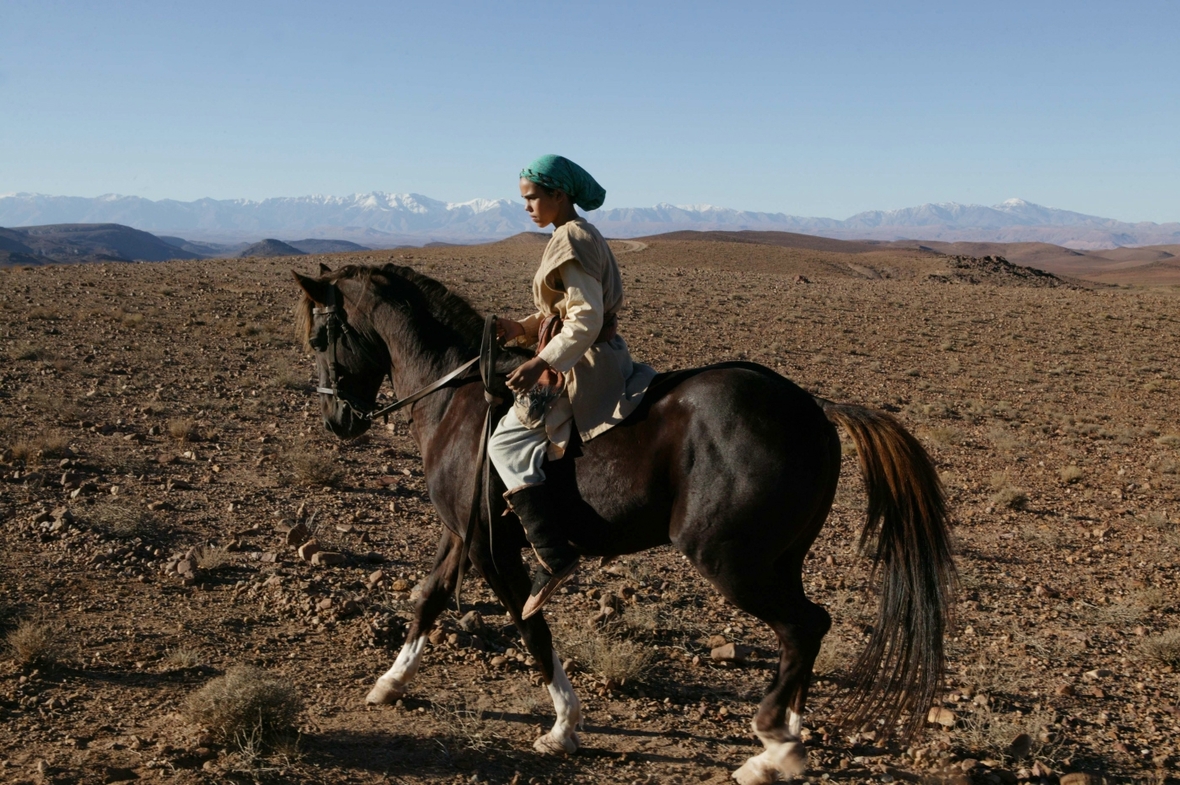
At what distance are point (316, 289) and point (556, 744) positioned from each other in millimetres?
2567

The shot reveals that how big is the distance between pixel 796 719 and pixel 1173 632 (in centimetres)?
297

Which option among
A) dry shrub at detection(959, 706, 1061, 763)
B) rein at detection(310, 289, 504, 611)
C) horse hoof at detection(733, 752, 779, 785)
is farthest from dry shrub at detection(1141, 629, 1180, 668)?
rein at detection(310, 289, 504, 611)

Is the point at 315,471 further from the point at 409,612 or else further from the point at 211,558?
the point at 409,612

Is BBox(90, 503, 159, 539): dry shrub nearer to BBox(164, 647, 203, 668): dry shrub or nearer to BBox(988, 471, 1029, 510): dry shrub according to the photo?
BBox(164, 647, 203, 668): dry shrub

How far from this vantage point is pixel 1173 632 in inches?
213

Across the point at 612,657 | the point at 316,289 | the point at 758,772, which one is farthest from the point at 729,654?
the point at 316,289

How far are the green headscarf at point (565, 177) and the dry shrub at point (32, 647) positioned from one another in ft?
11.2

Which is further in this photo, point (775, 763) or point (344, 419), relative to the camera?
point (344, 419)

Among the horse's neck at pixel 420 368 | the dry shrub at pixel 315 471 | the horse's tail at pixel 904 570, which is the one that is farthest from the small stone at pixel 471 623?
the dry shrub at pixel 315 471

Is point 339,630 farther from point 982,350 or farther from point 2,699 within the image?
point 982,350

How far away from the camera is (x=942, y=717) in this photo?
451cm

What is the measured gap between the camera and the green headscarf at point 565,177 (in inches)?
150

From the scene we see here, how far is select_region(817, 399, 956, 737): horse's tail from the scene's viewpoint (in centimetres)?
403

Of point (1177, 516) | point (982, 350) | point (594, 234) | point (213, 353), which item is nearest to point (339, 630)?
point (594, 234)
